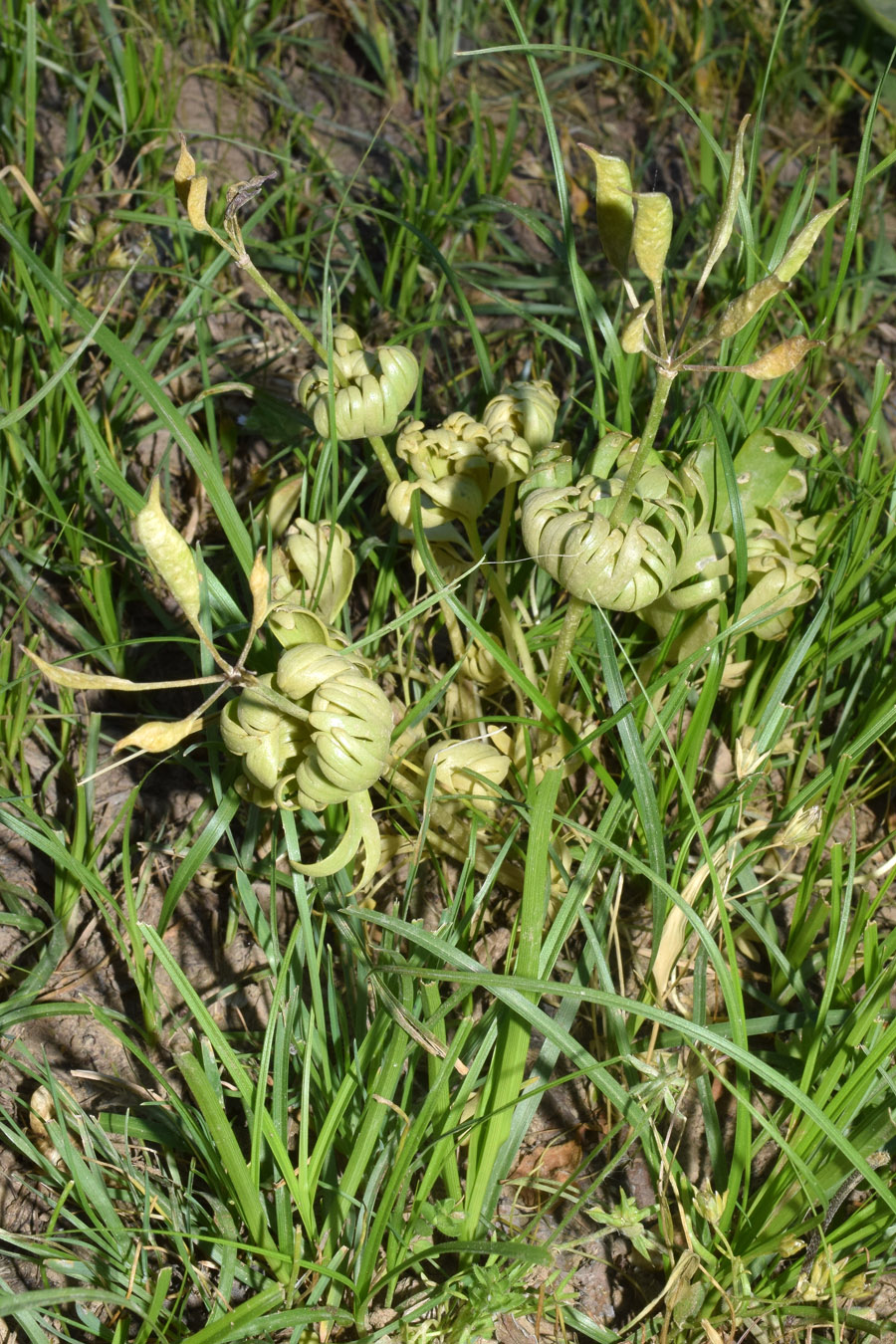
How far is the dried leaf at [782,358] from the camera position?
0.92 metres

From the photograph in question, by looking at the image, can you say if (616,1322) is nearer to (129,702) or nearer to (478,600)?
(478,600)

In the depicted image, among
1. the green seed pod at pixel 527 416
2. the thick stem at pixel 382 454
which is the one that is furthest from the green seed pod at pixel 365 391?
the green seed pod at pixel 527 416

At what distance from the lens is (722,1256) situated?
1334mm

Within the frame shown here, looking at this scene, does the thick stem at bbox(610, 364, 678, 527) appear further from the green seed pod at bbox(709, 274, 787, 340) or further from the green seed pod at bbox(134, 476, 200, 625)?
the green seed pod at bbox(134, 476, 200, 625)

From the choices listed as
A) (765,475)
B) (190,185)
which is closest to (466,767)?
(765,475)

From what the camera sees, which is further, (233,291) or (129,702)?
(233,291)

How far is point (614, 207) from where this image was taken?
3.62 ft

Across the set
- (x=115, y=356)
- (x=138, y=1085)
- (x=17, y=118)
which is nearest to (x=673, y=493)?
(x=115, y=356)

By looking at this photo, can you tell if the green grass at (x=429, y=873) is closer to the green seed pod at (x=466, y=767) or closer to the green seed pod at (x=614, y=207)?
the green seed pod at (x=466, y=767)

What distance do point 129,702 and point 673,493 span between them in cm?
101

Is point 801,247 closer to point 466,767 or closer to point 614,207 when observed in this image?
point 614,207

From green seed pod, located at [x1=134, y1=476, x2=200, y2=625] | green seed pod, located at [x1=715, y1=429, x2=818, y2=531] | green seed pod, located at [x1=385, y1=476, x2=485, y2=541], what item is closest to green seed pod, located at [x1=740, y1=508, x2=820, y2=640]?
green seed pod, located at [x1=715, y1=429, x2=818, y2=531]

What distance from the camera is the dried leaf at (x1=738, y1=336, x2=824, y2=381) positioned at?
36.4 inches

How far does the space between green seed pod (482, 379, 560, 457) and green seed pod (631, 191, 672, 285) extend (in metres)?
0.45
